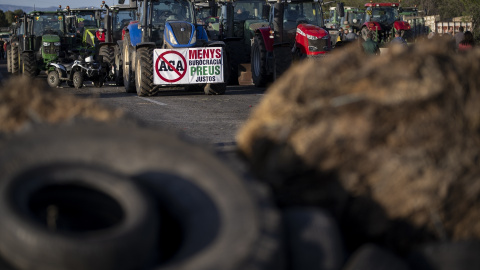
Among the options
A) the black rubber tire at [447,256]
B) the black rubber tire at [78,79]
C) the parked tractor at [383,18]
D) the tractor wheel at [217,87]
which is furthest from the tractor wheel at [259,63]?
the parked tractor at [383,18]

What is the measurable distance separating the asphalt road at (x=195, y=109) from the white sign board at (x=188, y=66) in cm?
46

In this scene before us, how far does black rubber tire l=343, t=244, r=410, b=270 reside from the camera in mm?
3268

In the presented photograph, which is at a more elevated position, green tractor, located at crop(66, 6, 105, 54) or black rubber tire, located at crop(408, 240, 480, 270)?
green tractor, located at crop(66, 6, 105, 54)

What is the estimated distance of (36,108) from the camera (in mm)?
3812

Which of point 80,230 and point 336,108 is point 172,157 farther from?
point 336,108

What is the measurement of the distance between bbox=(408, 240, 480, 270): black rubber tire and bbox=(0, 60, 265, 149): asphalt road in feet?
16.3

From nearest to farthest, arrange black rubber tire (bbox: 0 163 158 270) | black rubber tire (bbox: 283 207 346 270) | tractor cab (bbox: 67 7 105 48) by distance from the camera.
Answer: black rubber tire (bbox: 0 163 158 270) → black rubber tire (bbox: 283 207 346 270) → tractor cab (bbox: 67 7 105 48)

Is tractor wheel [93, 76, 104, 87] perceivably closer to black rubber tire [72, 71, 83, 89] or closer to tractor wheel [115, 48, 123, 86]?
black rubber tire [72, 71, 83, 89]

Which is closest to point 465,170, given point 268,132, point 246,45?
point 268,132

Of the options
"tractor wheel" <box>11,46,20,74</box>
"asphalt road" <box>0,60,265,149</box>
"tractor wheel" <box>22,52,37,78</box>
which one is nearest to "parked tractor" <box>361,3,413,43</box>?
"tractor wheel" <box>11,46,20,74</box>

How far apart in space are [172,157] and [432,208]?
1345 mm

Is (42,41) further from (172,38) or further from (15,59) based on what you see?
(172,38)

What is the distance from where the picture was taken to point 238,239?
2996mm

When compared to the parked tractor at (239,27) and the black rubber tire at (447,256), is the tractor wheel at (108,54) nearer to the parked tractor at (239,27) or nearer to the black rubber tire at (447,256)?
the parked tractor at (239,27)
